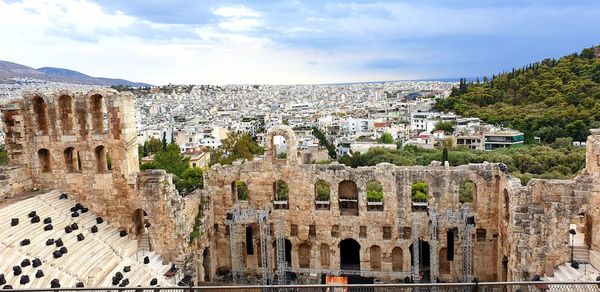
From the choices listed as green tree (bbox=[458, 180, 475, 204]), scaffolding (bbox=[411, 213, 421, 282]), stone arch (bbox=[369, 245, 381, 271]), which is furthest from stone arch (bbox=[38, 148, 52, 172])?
green tree (bbox=[458, 180, 475, 204])

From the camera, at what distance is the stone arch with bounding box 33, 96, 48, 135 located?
90.5 ft

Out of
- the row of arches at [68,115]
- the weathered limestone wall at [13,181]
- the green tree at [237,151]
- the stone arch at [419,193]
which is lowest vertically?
the stone arch at [419,193]

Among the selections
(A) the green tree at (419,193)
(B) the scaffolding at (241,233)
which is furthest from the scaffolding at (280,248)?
(A) the green tree at (419,193)

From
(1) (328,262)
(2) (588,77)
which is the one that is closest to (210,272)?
(1) (328,262)

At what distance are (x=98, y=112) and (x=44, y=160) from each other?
4.32 meters

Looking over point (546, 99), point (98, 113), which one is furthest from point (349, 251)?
point (546, 99)

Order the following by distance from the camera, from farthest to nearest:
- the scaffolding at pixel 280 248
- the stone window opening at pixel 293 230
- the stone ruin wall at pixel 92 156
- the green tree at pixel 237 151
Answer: the green tree at pixel 237 151 → the stone window opening at pixel 293 230 → the scaffolding at pixel 280 248 → the stone ruin wall at pixel 92 156

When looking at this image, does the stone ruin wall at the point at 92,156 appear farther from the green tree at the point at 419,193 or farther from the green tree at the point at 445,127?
the green tree at the point at 445,127

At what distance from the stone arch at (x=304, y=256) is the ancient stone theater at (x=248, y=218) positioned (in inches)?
3.0

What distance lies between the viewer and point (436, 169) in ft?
95.1

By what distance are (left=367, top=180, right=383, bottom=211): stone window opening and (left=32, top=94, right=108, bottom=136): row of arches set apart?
16.3m

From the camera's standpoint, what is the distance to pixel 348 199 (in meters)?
33.7

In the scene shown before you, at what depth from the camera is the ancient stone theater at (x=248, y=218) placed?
2322 centimetres

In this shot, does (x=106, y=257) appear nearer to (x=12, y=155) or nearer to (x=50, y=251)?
(x=50, y=251)
